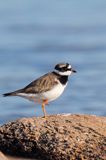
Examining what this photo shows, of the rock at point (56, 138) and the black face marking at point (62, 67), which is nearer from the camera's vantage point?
the rock at point (56, 138)

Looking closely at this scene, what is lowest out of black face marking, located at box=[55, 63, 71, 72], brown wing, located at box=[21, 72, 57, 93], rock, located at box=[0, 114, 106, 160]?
rock, located at box=[0, 114, 106, 160]

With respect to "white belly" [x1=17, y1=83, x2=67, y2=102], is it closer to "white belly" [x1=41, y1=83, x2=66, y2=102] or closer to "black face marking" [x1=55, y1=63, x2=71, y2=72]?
"white belly" [x1=41, y1=83, x2=66, y2=102]

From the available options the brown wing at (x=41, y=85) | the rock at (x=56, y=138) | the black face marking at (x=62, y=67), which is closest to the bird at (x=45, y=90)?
the brown wing at (x=41, y=85)

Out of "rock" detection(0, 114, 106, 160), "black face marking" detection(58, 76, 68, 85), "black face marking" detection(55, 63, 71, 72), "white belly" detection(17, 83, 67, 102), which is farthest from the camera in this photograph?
"black face marking" detection(55, 63, 71, 72)

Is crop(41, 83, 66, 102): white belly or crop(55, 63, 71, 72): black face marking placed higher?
crop(55, 63, 71, 72): black face marking

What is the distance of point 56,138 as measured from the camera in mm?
10016

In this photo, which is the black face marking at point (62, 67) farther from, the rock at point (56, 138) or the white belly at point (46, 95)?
the rock at point (56, 138)

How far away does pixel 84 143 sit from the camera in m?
9.93

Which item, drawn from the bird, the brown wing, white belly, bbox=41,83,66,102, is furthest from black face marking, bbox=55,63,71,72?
white belly, bbox=41,83,66,102

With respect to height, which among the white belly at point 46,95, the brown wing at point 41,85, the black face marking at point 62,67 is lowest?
the white belly at point 46,95

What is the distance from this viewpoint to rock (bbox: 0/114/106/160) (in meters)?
9.87

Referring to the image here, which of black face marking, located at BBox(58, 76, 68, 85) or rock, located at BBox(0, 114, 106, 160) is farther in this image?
black face marking, located at BBox(58, 76, 68, 85)

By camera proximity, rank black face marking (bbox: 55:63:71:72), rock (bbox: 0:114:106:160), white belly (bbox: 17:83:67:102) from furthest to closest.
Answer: black face marking (bbox: 55:63:71:72) → white belly (bbox: 17:83:67:102) → rock (bbox: 0:114:106:160)

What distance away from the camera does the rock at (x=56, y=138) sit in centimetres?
987
